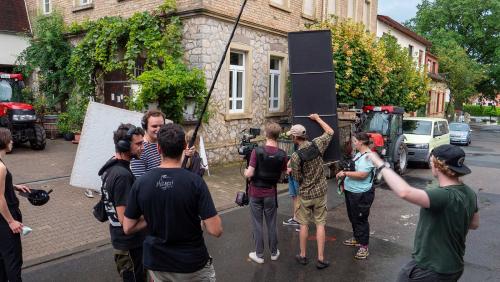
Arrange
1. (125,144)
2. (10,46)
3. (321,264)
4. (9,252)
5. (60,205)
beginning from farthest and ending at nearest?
(10,46) → (60,205) → (321,264) → (9,252) → (125,144)

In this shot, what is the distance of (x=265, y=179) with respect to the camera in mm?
5000

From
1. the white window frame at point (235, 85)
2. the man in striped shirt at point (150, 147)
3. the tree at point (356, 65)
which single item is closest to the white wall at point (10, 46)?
the white window frame at point (235, 85)

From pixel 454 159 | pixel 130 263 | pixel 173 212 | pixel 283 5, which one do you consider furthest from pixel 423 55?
pixel 173 212

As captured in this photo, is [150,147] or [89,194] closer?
[150,147]

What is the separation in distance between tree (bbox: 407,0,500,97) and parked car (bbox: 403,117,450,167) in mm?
31947

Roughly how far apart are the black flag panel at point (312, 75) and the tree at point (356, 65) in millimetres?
5995

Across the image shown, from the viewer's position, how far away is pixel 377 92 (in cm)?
1475

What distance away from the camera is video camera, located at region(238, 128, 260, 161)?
599 cm

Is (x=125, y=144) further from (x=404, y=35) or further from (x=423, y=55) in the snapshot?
(x=423, y=55)

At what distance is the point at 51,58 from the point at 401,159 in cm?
1336

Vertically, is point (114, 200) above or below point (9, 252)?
above

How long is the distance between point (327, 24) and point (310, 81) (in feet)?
27.3

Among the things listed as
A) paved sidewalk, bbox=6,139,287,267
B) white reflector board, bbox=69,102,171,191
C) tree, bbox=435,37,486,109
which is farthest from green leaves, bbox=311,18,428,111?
tree, bbox=435,37,486,109

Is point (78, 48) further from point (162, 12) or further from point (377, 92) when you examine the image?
point (377, 92)
